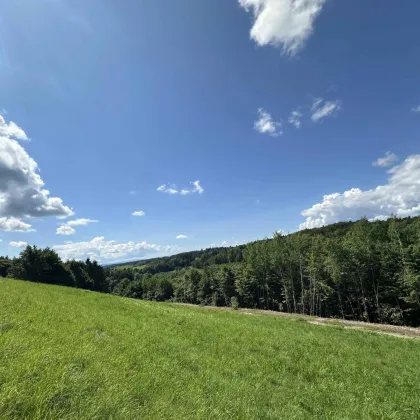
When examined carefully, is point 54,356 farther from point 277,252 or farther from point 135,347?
point 277,252

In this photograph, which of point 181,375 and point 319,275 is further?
point 319,275

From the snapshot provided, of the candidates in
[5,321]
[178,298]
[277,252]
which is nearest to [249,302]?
[277,252]

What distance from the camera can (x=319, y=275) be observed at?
216 feet

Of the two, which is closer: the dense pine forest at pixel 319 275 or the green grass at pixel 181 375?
the green grass at pixel 181 375

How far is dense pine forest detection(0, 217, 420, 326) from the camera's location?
173 feet

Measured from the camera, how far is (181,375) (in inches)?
326

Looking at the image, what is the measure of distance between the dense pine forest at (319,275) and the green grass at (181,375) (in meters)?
42.7

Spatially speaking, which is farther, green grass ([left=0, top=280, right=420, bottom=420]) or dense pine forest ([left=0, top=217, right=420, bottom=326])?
dense pine forest ([left=0, top=217, right=420, bottom=326])

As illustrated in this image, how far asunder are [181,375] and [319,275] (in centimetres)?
6439

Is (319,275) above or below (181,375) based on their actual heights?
above

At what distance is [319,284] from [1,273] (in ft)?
361

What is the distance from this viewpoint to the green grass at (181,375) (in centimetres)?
519

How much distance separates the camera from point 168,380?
7.60 m

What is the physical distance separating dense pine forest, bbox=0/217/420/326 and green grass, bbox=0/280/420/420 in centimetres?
4272
